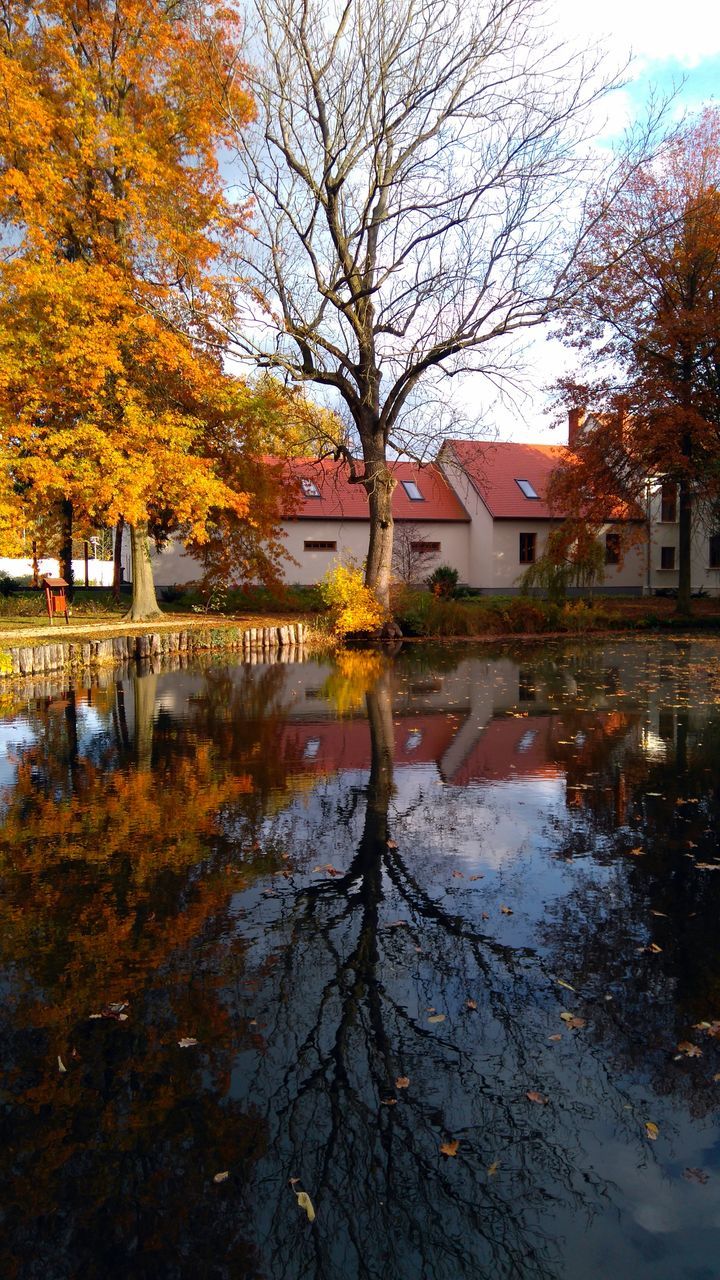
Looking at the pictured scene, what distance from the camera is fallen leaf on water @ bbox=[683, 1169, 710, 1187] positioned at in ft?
8.37

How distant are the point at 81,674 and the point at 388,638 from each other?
34.8 feet

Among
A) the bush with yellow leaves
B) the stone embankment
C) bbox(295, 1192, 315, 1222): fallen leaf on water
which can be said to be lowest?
bbox(295, 1192, 315, 1222): fallen leaf on water

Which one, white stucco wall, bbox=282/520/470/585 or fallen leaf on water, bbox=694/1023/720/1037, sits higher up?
white stucco wall, bbox=282/520/470/585

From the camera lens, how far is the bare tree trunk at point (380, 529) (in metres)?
22.7

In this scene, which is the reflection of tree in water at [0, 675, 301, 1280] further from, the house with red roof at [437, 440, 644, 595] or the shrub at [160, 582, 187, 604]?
the house with red roof at [437, 440, 644, 595]

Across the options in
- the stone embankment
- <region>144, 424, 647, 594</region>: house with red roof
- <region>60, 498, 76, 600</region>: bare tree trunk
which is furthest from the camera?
<region>144, 424, 647, 594</region>: house with red roof

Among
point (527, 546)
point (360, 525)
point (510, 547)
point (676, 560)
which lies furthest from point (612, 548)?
point (360, 525)

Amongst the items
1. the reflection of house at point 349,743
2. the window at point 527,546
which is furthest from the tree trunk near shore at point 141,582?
the window at point 527,546

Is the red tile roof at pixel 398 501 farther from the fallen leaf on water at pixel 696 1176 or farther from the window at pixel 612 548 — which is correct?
the fallen leaf on water at pixel 696 1176

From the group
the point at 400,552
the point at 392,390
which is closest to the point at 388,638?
the point at 392,390

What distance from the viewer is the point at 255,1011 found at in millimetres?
3432

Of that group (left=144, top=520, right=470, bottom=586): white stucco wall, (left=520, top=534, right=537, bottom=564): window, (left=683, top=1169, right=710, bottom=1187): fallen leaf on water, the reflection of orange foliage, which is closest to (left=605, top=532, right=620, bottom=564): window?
(left=520, top=534, right=537, bottom=564): window

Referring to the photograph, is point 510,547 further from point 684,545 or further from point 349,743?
point 349,743

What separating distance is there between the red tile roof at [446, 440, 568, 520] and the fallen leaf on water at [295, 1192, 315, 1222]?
1397 inches
